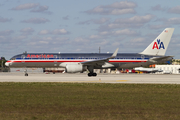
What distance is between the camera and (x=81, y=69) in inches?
1896

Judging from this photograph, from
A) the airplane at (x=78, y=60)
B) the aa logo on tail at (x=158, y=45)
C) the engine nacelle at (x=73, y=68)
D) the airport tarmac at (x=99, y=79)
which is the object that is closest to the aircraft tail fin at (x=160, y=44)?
the aa logo on tail at (x=158, y=45)

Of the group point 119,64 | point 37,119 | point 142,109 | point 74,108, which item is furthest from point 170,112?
point 119,64

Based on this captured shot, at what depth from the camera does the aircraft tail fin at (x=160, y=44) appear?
177 ft

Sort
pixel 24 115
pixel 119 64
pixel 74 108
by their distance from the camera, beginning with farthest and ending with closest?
1. pixel 119 64
2. pixel 74 108
3. pixel 24 115

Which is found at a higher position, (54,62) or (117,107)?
(54,62)

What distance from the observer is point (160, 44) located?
54.2 meters

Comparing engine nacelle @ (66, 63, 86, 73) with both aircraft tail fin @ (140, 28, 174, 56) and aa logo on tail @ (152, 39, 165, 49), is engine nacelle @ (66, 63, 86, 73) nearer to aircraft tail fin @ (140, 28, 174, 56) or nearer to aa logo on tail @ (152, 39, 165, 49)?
aircraft tail fin @ (140, 28, 174, 56)

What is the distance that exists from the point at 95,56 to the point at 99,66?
243cm

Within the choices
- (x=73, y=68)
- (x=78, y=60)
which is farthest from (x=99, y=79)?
(x=78, y=60)

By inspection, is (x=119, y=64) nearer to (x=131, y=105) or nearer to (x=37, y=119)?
(x=131, y=105)

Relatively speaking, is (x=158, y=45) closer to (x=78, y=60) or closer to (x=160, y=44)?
(x=160, y=44)

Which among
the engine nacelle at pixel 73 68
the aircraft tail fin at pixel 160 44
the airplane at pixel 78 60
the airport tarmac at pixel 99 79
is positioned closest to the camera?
the airport tarmac at pixel 99 79

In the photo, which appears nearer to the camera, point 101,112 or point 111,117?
point 111,117

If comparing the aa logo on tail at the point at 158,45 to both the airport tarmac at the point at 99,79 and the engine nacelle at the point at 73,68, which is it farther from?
the engine nacelle at the point at 73,68
